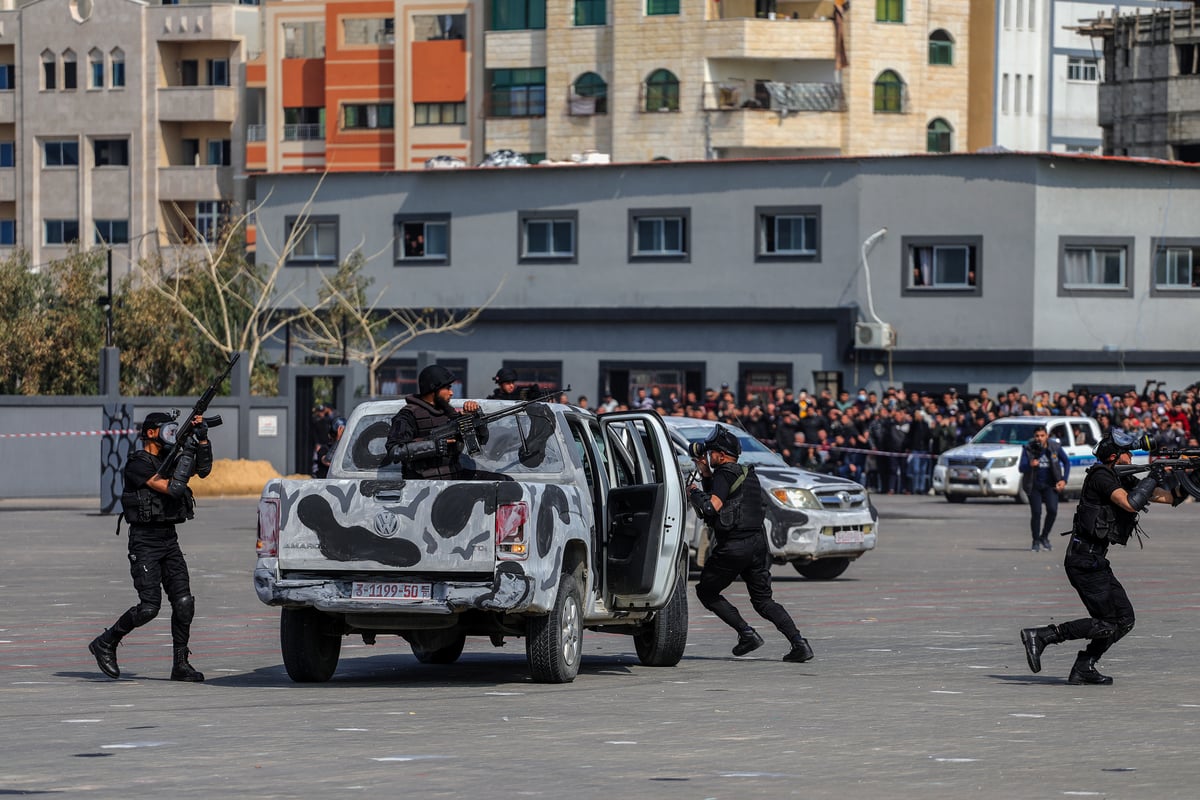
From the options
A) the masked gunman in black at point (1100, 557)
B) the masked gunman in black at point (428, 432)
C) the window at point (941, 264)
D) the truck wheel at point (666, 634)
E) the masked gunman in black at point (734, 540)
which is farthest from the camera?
the window at point (941, 264)

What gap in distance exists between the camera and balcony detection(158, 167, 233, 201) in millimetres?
87938

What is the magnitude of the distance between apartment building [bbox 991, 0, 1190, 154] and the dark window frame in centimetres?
3734

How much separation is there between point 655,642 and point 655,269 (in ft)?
143

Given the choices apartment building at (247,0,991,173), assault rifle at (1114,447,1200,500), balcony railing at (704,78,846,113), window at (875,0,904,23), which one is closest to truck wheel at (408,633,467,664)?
assault rifle at (1114,447,1200,500)

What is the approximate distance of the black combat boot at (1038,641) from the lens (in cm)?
1437

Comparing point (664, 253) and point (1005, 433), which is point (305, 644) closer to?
point (1005, 433)

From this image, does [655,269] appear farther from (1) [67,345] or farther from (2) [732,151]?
(2) [732,151]

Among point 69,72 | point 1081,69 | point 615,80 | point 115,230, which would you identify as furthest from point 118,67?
point 1081,69

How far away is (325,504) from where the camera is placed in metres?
13.6

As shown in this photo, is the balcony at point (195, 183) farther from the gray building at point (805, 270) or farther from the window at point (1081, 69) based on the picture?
the window at point (1081, 69)

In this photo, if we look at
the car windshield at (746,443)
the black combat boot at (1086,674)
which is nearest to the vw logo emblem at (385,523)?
the black combat boot at (1086,674)

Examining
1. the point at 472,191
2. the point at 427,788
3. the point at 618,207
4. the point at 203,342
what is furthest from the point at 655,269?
the point at 427,788

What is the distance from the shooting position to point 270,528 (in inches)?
538

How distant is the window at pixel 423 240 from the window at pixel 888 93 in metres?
22.2
